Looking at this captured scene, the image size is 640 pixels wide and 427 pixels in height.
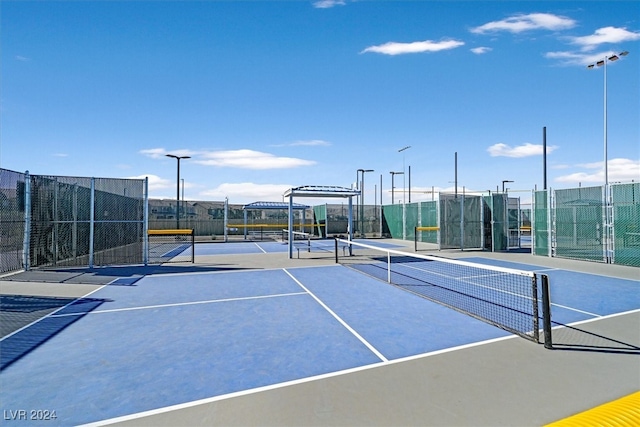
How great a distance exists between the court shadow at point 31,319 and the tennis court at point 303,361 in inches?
2.0

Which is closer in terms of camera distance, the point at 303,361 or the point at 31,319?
the point at 303,361

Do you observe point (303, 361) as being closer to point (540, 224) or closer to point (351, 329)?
point (351, 329)

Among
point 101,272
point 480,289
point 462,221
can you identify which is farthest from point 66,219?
point 462,221

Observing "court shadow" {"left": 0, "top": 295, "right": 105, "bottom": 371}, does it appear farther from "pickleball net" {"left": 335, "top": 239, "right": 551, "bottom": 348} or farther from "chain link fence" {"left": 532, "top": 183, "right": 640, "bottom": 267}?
"chain link fence" {"left": 532, "top": 183, "right": 640, "bottom": 267}

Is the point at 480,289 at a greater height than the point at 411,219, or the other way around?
the point at 411,219

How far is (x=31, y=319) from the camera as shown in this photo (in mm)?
7184

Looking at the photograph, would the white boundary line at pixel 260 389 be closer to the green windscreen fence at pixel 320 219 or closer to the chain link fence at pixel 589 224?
the chain link fence at pixel 589 224

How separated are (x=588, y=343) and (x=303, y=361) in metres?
4.51

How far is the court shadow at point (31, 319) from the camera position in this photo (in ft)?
18.6

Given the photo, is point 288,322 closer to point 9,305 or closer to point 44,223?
point 9,305

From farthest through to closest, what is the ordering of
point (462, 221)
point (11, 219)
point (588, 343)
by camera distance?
point (462, 221) < point (11, 219) < point (588, 343)

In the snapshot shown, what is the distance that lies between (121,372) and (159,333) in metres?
1.56

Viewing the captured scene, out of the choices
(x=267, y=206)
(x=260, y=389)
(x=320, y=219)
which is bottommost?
(x=260, y=389)

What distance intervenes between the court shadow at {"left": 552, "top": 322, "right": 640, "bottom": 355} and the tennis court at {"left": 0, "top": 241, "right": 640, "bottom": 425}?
1.7 inches
